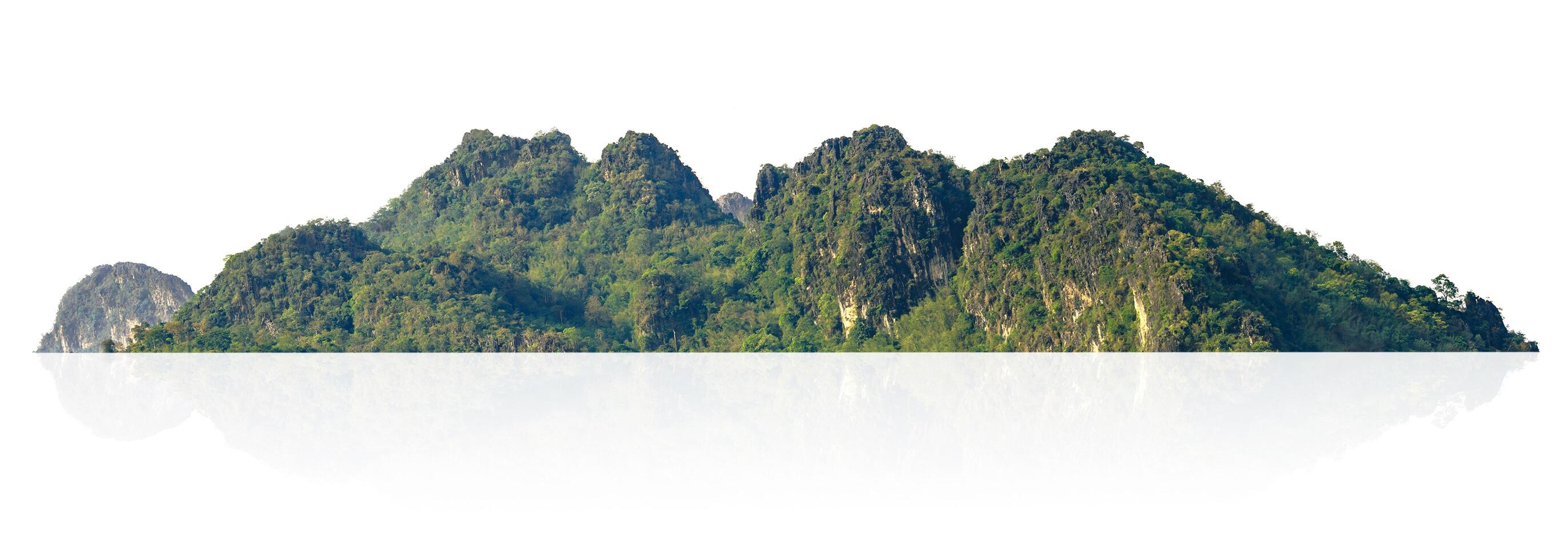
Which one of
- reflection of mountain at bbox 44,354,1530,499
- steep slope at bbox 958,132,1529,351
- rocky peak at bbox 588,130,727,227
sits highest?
rocky peak at bbox 588,130,727,227

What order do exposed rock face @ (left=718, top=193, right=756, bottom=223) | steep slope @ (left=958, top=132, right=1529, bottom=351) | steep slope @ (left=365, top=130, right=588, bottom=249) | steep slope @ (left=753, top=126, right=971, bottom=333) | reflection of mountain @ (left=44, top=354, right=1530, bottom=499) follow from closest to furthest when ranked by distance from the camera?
1. reflection of mountain @ (left=44, top=354, right=1530, bottom=499)
2. steep slope @ (left=958, top=132, right=1529, bottom=351)
3. steep slope @ (left=753, top=126, right=971, bottom=333)
4. steep slope @ (left=365, top=130, right=588, bottom=249)
5. exposed rock face @ (left=718, top=193, right=756, bottom=223)

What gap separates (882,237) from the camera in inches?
1907

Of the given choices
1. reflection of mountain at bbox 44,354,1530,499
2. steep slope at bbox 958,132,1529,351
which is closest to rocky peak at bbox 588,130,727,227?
steep slope at bbox 958,132,1529,351

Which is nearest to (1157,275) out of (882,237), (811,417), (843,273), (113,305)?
(882,237)

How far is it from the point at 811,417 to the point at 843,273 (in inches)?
1095

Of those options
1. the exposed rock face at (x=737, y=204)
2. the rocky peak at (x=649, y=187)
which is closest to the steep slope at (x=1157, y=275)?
the rocky peak at (x=649, y=187)

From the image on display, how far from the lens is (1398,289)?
138 feet

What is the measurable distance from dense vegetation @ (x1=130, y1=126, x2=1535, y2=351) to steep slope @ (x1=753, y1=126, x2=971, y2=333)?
91 millimetres

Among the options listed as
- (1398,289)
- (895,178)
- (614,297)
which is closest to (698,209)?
(614,297)

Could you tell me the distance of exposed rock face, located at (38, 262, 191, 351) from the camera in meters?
61.9

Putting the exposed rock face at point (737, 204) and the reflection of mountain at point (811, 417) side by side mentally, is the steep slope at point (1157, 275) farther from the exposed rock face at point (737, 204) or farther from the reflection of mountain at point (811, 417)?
the exposed rock face at point (737, 204)

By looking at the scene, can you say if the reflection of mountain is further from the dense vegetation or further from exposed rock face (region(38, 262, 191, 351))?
exposed rock face (region(38, 262, 191, 351))

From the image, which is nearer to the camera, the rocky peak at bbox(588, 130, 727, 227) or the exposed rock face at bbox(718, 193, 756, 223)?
the rocky peak at bbox(588, 130, 727, 227)

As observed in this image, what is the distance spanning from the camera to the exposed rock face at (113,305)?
61.9 meters
